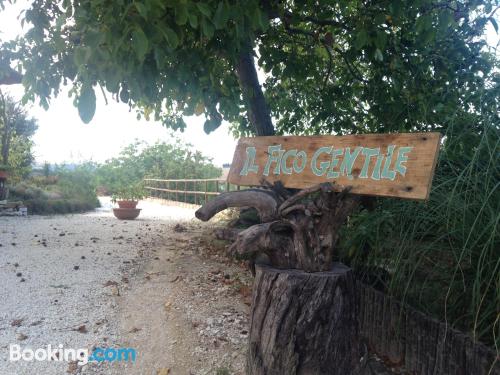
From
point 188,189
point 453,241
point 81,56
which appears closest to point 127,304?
point 81,56

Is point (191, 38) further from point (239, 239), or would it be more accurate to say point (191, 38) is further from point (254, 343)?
point (254, 343)

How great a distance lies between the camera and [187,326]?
9.98 ft

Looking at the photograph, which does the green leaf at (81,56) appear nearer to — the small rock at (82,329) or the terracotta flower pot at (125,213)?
the small rock at (82,329)

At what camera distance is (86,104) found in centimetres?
202

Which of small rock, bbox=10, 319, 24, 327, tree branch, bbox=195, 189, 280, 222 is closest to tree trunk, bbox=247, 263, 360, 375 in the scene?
tree branch, bbox=195, 189, 280, 222

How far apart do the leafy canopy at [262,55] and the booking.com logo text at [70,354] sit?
1.50 metres

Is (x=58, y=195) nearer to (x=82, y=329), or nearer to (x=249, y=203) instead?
(x=82, y=329)

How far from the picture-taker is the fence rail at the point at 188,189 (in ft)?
41.5

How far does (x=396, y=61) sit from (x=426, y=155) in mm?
2347

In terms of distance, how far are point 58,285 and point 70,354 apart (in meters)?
1.51

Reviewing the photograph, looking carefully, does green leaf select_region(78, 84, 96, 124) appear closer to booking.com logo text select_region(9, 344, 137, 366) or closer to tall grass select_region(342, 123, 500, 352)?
booking.com logo text select_region(9, 344, 137, 366)

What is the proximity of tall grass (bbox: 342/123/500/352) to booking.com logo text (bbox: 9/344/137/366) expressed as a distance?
A: 1.56 meters

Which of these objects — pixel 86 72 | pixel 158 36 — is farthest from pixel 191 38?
pixel 86 72

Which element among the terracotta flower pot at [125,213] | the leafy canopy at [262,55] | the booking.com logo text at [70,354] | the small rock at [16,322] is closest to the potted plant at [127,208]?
the terracotta flower pot at [125,213]
